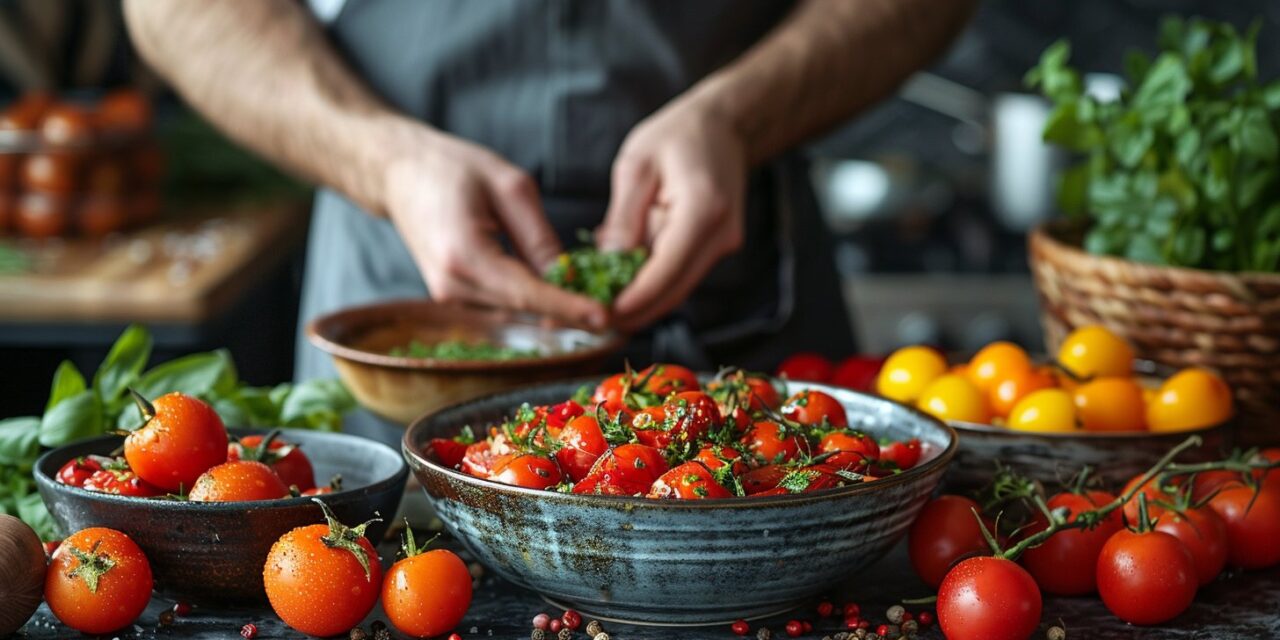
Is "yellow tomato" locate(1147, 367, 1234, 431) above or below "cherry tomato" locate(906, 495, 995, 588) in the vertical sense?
above

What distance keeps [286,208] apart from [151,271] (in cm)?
87

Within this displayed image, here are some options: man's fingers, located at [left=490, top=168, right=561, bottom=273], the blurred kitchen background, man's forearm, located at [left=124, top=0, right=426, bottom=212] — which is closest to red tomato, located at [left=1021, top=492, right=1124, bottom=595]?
man's fingers, located at [left=490, top=168, right=561, bottom=273]

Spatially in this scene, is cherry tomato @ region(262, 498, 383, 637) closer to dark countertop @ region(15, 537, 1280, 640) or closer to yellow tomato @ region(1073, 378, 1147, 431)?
dark countertop @ region(15, 537, 1280, 640)

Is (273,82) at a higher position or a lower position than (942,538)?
higher

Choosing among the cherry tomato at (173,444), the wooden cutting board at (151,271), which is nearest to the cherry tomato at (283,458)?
the cherry tomato at (173,444)

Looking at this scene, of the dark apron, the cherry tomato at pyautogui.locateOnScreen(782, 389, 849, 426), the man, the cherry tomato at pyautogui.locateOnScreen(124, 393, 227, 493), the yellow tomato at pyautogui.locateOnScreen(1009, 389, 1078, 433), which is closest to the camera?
the cherry tomato at pyautogui.locateOnScreen(124, 393, 227, 493)

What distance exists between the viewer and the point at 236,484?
1.02 meters

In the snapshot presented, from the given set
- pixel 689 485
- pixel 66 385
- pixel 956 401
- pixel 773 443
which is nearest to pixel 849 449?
pixel 773 443

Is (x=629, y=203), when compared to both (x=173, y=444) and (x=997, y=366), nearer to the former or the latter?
(x=997, y=366)

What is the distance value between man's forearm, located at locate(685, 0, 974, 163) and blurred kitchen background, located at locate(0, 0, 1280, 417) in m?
1.41

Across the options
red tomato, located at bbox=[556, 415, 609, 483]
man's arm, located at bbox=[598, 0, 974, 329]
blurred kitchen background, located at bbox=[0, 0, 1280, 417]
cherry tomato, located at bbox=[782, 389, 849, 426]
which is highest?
man's arm, located at bbox=[598, 0, 974, 329]

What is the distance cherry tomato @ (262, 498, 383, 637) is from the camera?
958 millimetres

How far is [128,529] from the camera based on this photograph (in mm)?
1014

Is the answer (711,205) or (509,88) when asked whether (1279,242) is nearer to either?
(711,205)
